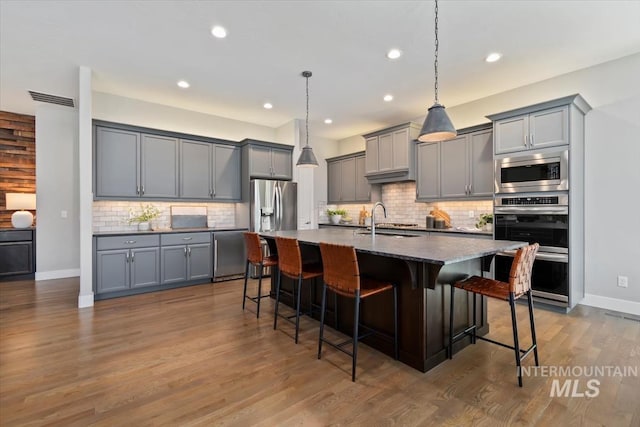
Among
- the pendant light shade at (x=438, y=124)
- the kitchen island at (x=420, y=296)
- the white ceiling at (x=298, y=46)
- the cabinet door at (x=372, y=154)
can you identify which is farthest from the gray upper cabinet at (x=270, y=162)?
the pendant light shade at (x=438, y=124)

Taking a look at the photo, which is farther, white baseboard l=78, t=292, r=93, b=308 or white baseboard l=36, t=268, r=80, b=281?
white baseboard l=36, t=268, r=80, b=281

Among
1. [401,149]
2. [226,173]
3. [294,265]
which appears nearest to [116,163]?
[226,173]

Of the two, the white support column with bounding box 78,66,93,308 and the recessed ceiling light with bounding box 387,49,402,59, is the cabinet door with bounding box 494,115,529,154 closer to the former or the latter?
the recessed ceiling light with bounding box 387,49,402,59

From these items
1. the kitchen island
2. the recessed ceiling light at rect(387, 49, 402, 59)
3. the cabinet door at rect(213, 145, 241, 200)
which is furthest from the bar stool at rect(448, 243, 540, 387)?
the cabinet door at rect(213, 145, 241, 200)

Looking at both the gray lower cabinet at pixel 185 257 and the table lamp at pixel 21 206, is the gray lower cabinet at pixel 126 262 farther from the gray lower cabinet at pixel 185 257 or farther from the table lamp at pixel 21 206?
the table lamp at pixel 21 206

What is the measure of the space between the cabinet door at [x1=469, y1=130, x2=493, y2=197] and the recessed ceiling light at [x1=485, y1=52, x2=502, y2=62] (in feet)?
3.50

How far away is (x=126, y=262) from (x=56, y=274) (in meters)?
2.26

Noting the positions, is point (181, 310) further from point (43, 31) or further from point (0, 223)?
point (0, 223)

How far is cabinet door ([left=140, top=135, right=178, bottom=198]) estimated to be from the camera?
4754 millimetres

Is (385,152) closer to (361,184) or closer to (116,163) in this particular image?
(361,184)

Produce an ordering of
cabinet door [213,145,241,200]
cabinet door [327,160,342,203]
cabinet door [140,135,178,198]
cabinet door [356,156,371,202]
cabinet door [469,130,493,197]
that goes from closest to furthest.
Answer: cabinet door [469,130,493,197], cabinet door [140,135,178,198], cabinet door [213,145,241,200], cabinet door [356,156,371,202], cabinet door [327,160,342,203]

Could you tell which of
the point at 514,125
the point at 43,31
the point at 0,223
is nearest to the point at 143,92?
the point at 43,31

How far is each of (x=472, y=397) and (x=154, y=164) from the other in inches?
197

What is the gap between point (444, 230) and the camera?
4.54 m
